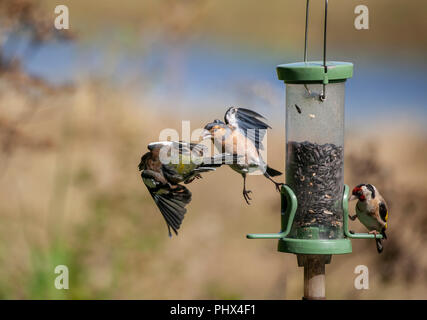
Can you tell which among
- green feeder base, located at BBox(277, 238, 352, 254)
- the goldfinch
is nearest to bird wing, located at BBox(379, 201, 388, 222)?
the goldfinch

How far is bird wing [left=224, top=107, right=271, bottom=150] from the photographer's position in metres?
5.29

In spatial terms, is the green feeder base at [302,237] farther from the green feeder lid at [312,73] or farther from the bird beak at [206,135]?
the green feeder lid at [312,73]

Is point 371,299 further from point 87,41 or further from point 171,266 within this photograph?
point 87,41

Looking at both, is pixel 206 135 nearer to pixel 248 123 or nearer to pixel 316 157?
pixel 248 123

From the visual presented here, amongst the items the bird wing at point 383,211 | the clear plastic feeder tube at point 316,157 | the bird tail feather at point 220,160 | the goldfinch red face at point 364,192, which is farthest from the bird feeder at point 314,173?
the bird tail feather at point 220,160

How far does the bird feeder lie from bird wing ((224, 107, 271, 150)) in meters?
0.24

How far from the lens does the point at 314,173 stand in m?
5.41

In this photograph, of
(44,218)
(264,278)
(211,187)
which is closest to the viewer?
(44,218)

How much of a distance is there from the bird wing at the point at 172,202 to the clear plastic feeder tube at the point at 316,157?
736 millimetres

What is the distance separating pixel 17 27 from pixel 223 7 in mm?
4201

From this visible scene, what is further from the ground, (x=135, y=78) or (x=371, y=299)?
(x=135, y=78)
